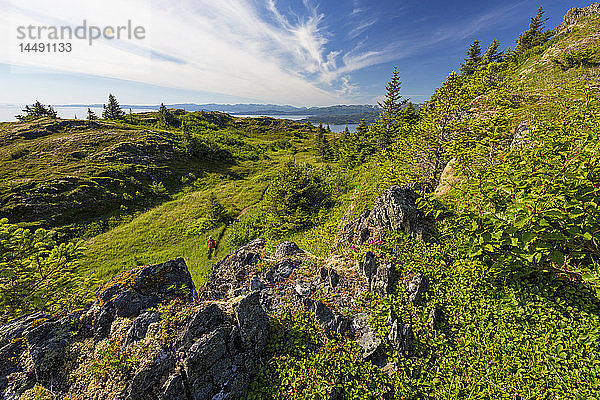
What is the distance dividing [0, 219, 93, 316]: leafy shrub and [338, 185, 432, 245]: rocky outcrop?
12.8 meters

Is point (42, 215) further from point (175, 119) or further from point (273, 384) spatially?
point (175, 119)

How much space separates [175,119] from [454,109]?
115054 mm

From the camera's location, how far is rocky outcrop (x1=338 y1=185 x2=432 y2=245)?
1034cm

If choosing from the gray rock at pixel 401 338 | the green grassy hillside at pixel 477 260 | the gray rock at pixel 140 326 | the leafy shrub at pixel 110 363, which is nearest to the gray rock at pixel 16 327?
the green grassy hillside at pixel 477 260

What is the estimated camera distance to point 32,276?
8.25m

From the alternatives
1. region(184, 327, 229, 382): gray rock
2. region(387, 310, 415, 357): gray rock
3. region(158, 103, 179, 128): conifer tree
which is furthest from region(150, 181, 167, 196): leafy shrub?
region(158, 103, 179, 128): conifer tree

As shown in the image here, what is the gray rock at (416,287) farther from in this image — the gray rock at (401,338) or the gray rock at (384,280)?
the gray rock at (401,338)

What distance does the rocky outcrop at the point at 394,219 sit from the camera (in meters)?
10.3

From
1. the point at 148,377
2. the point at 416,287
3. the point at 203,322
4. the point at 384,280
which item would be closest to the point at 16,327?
the point at 148,377

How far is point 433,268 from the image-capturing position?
885cm

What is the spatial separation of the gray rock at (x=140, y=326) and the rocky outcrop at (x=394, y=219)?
9.20 meters

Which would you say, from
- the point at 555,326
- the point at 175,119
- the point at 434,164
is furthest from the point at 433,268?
the point at 175,119

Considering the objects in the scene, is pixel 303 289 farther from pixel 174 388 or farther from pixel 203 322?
pixel 174 388

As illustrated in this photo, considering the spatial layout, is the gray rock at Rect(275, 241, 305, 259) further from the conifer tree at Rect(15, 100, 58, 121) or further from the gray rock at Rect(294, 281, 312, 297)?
the conifer tree at Rect(15, 100, 58, 121)
